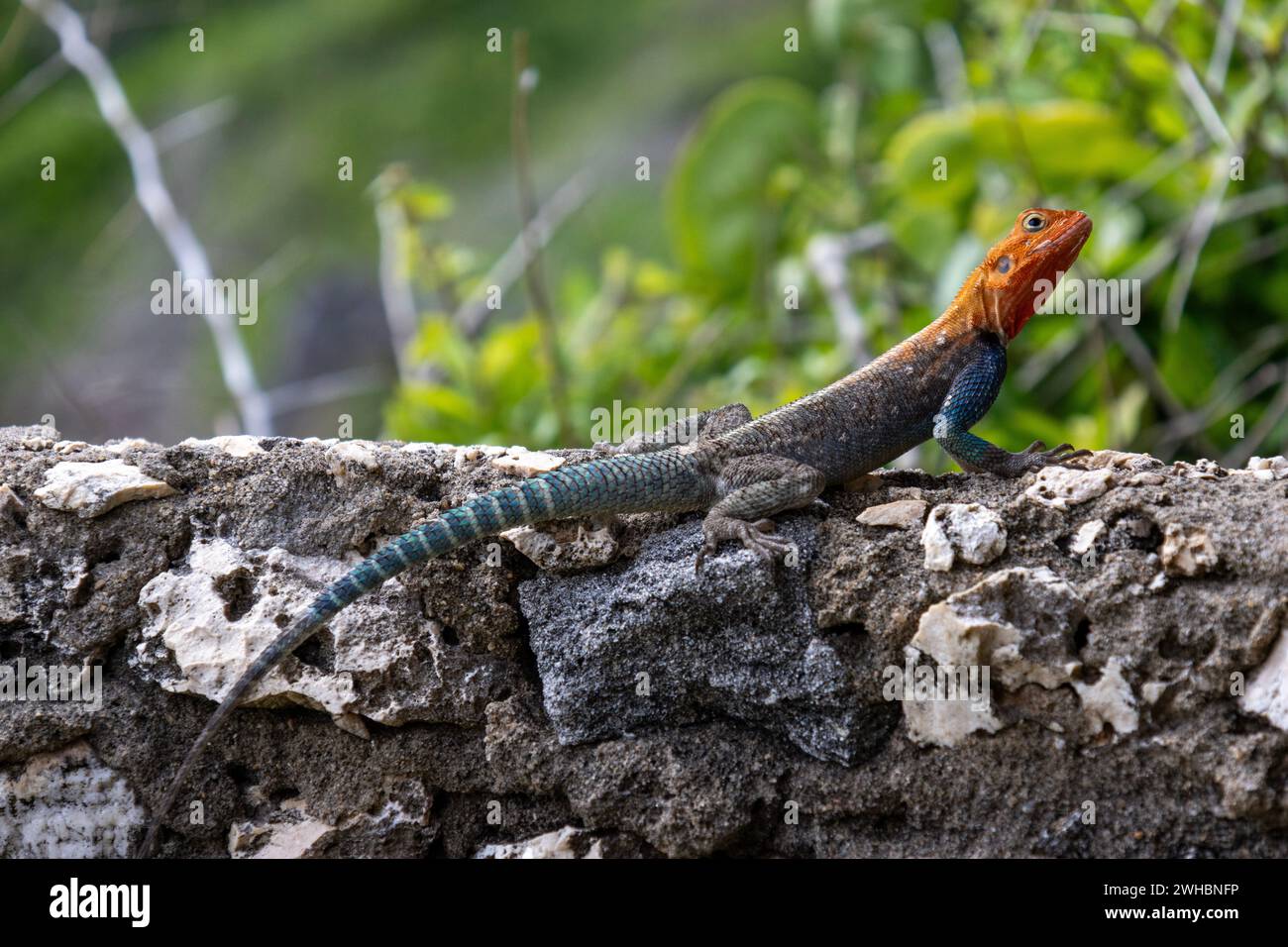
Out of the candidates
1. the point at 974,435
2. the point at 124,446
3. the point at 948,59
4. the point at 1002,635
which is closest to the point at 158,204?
the point at 124,446

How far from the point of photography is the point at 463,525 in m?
3.15

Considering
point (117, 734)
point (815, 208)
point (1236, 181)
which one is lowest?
point (117, 734)

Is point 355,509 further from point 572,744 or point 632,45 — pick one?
point 632,45

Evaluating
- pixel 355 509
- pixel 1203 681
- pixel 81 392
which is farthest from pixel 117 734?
pixel 81 392

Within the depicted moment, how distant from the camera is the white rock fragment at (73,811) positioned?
3.39 m

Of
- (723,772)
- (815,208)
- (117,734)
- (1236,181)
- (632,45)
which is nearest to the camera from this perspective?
(723,772)

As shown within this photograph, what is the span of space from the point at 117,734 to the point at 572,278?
5263mm

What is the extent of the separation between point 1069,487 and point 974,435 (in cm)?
57

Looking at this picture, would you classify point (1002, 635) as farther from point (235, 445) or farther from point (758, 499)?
point (235, 445)

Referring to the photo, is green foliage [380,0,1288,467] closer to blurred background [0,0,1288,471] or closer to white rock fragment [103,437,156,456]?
blurred background [0,0,1288,471]

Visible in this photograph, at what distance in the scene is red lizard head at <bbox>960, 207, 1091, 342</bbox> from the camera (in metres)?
3.92

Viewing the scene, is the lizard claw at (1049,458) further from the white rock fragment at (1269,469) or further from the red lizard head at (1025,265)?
the red lizard head at (1025,265)

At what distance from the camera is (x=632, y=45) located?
1315cm

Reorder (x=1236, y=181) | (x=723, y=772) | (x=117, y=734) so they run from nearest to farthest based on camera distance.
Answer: (x=723, y=772)
(x=117, y=734)
(x=1236, y=181)
